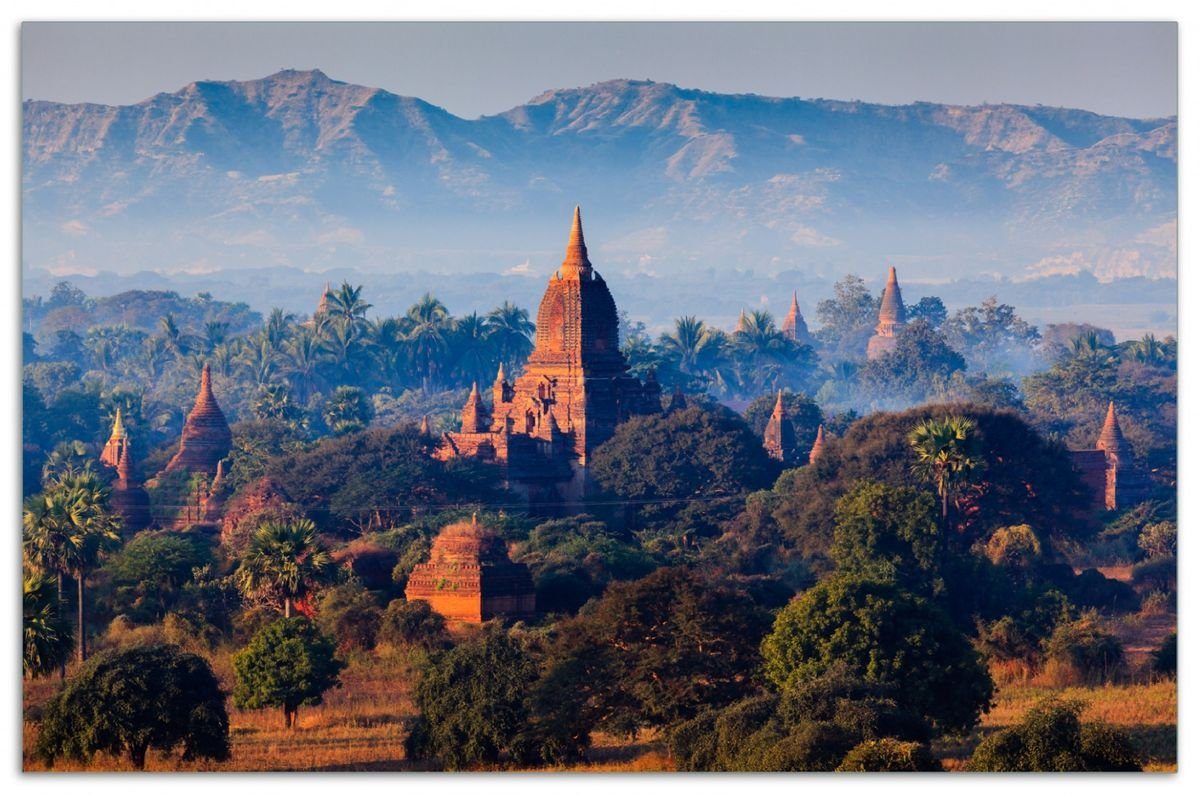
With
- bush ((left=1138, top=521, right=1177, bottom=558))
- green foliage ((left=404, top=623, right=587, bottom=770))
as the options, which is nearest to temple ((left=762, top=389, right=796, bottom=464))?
bush ((left=1138, top=521, right=1177, bottom=558))

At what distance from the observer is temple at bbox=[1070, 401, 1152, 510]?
3516 inches

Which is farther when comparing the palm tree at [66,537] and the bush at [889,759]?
the palm tree at [66,537]

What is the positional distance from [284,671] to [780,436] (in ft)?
157

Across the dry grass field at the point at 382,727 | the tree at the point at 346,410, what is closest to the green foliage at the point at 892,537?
the dry grass field at the point at 382,727

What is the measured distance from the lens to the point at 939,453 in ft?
243

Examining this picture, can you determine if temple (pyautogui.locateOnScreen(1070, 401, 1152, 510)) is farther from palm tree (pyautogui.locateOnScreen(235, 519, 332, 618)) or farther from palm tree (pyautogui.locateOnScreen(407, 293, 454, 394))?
palm tree (pyautogui.locateOnScreen(407, 293, 454, 394))

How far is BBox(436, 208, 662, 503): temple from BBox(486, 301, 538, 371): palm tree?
5247 cm

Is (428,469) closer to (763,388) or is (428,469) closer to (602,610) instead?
(602,610)

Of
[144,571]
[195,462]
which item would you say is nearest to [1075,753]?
[144,571]

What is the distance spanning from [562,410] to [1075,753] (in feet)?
167

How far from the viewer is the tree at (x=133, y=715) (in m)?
45.3

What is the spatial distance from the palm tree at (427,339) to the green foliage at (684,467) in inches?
2419

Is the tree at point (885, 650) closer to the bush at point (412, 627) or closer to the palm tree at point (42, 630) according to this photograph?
the bush at point (412, 627)

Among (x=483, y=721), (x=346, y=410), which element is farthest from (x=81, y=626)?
(x=346, y=410)
